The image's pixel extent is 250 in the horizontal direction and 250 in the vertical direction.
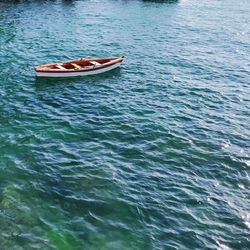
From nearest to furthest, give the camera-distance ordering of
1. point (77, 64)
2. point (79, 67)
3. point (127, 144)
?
point (127, 144) < point (79, 67) < point (77, 64)

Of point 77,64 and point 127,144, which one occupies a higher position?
point 77,64

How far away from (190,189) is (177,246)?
5.73 metres

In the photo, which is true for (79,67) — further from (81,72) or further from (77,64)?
(77,64)

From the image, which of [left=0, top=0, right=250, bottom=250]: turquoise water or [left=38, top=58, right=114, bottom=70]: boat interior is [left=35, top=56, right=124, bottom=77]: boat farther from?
[left=0, top=0, right=250, bottom=250]: turquoise water

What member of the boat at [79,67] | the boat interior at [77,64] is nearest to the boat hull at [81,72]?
the boat at [79,67]

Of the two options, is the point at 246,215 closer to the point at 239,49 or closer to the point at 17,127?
the point at 17,127

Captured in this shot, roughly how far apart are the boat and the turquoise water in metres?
0.87

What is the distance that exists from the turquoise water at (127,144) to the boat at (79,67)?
0.87 m

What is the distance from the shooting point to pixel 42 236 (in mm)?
23703

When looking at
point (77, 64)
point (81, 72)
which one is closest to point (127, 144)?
point (81, 72)

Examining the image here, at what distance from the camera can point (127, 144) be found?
111 feet

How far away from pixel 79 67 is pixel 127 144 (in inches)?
644

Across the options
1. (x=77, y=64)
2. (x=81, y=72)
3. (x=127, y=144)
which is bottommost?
(x=127, y=144)

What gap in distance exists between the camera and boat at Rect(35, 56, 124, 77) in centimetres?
4500
